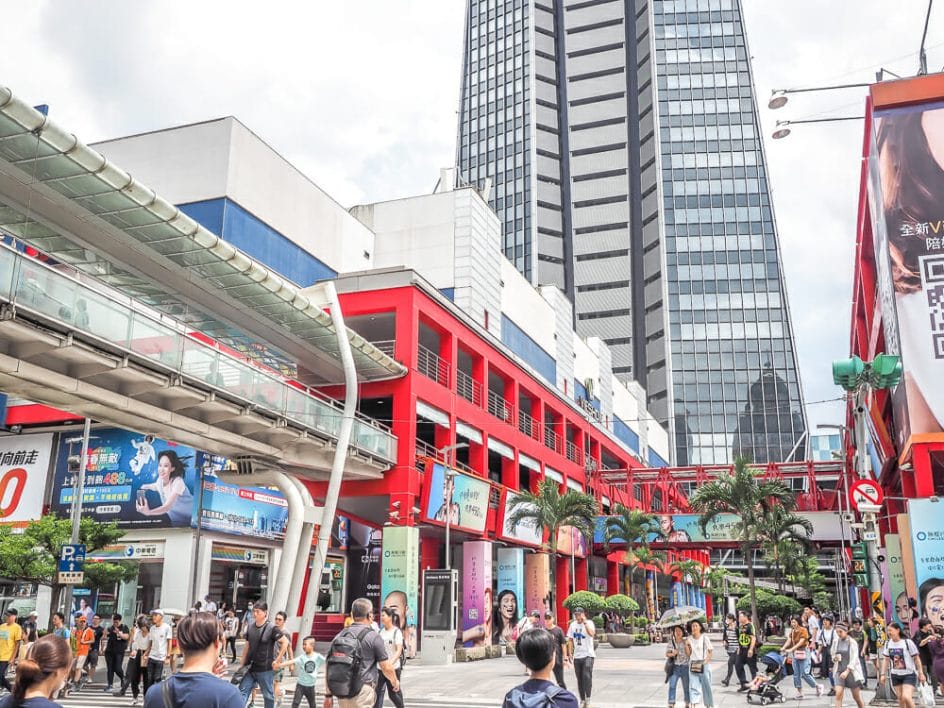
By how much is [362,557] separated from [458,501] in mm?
6238

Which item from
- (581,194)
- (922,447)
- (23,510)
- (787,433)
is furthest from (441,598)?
(581,194)

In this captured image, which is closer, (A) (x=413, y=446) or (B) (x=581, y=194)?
(A) (x=413, y=446)

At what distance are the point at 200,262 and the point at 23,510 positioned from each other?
17.6m

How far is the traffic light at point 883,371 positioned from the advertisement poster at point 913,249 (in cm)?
844

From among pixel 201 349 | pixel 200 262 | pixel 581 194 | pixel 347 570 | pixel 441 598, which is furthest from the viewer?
pixel 581 194

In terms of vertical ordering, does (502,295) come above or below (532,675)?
above

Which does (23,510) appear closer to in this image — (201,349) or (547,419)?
(201,349)

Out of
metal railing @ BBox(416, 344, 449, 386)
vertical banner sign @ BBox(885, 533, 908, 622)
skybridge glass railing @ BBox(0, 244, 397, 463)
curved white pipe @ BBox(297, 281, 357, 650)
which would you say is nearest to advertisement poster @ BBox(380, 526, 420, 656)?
skybridge glass railing @ BBox(0, 244, 397, 463)

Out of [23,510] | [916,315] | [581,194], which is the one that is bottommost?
[23,510]

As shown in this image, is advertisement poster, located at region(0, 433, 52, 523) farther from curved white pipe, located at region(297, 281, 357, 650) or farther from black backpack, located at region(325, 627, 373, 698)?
black backpack, located at region(325, 627, 373, 698)

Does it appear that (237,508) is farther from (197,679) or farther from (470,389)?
(197,679)

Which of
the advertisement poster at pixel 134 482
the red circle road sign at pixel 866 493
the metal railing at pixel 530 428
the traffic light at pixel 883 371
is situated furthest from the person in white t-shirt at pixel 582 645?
the metal railing at pixel 530 428

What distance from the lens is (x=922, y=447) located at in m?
23.1

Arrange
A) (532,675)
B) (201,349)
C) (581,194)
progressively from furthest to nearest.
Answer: (581,194), (201,349), (532,675)
